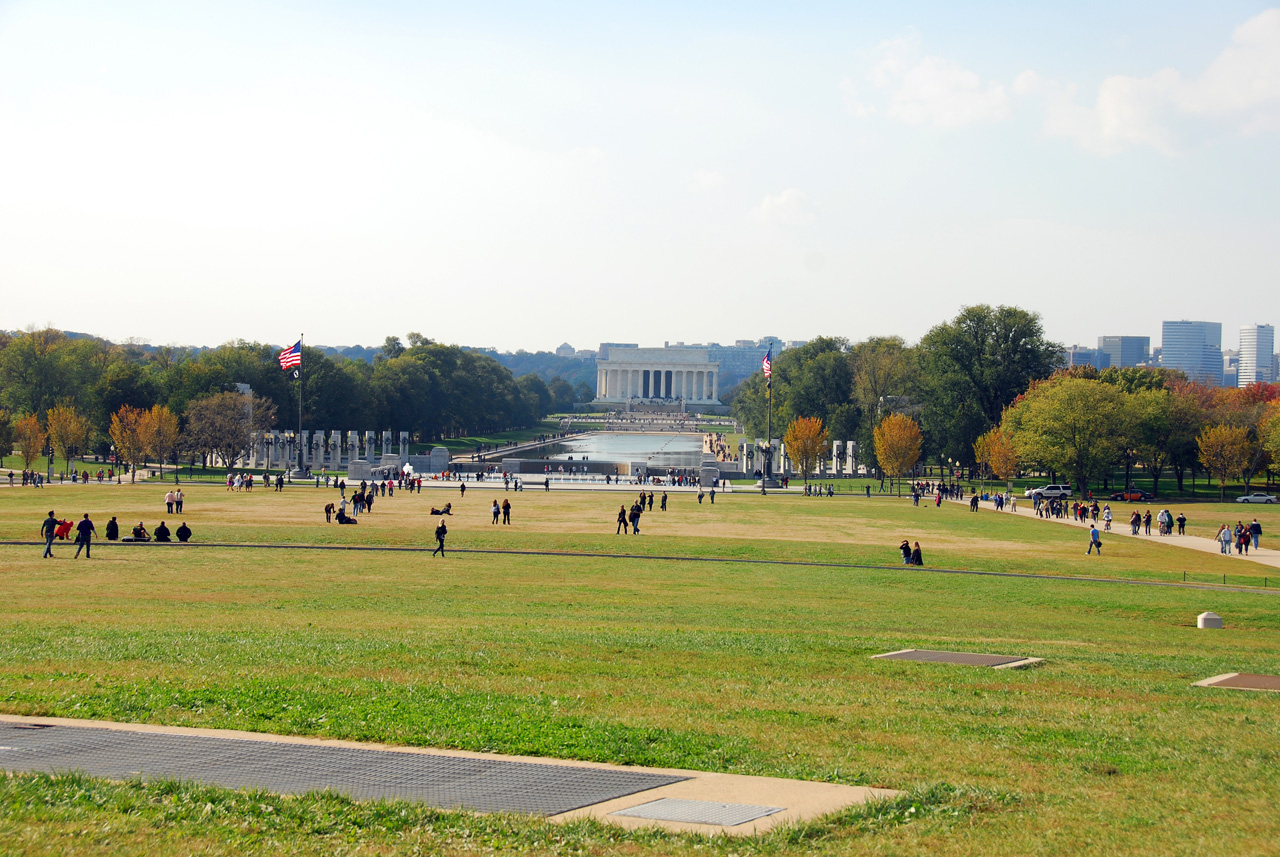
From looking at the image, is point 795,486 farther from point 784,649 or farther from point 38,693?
point 38,693

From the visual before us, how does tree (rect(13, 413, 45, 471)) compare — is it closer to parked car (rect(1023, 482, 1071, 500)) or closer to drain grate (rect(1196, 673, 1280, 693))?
parked car (rect(1023, 482, 1071, 500))

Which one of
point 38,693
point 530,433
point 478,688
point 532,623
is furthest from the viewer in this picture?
point 530,433

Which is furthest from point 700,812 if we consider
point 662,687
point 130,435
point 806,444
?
point 806,444

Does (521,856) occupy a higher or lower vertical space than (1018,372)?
lower

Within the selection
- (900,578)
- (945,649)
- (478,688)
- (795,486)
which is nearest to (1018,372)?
(795,486)

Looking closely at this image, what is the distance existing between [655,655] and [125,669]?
728 centimetres

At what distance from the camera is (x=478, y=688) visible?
12.3 metres

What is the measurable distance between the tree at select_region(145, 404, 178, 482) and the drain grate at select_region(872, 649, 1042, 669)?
7447 cm

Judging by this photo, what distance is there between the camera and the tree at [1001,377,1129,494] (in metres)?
73.0

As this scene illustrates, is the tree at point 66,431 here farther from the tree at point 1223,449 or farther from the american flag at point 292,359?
the tree at point 1223,449

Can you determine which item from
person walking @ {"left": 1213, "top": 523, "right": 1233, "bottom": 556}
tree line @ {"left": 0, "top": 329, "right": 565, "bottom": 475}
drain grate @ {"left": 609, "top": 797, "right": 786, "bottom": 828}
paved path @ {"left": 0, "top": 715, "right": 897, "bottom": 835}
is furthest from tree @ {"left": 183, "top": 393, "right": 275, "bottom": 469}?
drain grate @ {"left": 609, "top": 797, "right": 786, "bottom": 828}

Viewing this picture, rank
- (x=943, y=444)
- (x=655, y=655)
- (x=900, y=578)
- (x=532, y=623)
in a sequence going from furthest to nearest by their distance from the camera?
1. (x=943, y=444)
2. (x=900, y=578)
3. (x=532, y=623)
4. (x=655, y=655)

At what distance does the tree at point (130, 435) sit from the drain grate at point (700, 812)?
78.8 meters

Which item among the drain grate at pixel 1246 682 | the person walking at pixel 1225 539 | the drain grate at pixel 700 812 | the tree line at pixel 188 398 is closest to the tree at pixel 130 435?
the tree line at pixel 188 398
